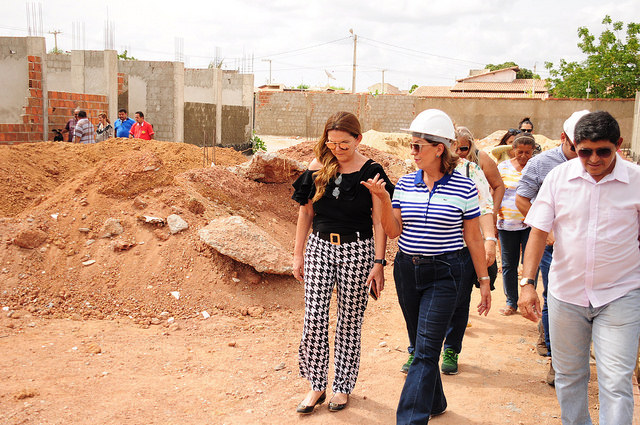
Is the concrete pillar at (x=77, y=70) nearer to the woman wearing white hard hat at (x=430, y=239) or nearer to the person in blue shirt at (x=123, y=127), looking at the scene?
the person in blue shirt at (x=123, y=127)

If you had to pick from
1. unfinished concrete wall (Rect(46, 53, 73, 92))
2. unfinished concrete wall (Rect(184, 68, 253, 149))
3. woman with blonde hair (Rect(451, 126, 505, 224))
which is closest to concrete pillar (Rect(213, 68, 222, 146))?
unfinished concrete wall (Rect(184, 68, 253, 149))

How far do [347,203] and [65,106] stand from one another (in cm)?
1372

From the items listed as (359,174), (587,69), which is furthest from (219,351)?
(587,69)

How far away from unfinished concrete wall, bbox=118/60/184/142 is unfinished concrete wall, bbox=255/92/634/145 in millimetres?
11211

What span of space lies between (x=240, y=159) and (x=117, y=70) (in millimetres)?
8736

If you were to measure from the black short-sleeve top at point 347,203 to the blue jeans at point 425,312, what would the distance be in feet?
1.35

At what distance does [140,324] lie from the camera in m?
5.82

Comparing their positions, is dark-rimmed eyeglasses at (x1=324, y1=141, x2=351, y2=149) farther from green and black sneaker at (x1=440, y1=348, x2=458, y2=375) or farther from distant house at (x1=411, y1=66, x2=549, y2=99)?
distant house at (x1=411, y1=66, x2=549, y2=99)

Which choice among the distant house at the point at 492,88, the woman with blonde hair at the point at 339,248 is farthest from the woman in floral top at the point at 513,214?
the distant house at the point at 492,88

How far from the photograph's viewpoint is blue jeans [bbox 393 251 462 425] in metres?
3.32

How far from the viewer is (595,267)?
302 centimetres

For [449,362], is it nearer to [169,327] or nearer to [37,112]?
[169,327]

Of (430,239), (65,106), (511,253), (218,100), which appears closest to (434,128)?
(430,239)

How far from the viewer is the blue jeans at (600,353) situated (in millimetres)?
2854
